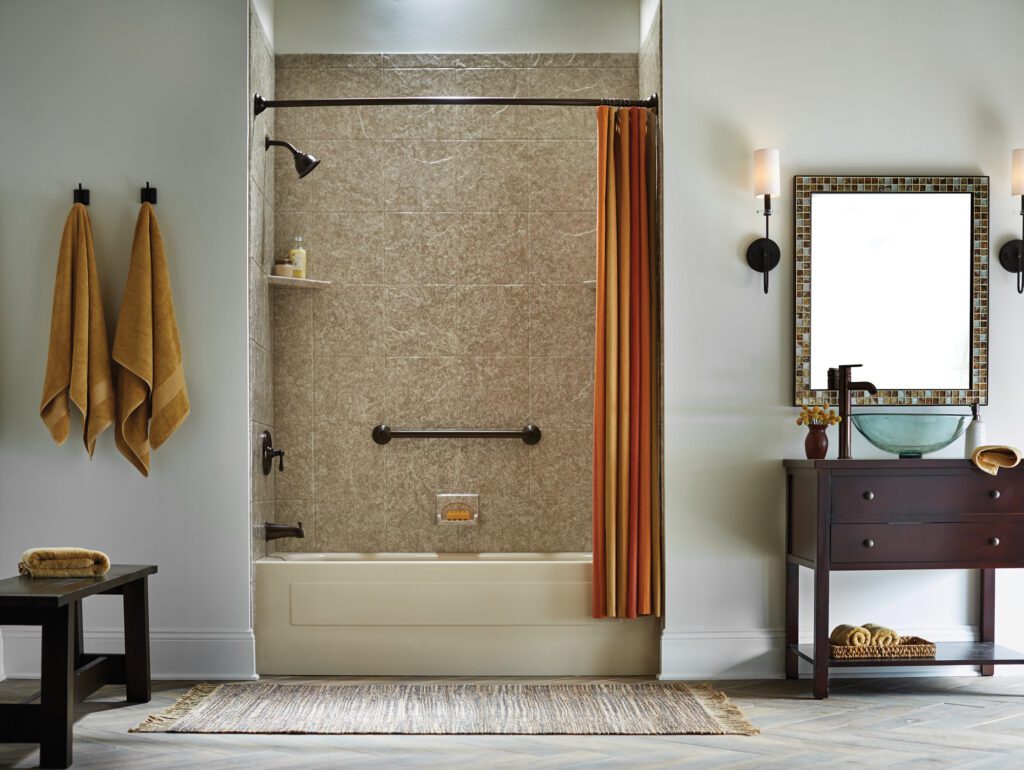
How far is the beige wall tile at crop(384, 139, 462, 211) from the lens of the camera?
4.22 metres

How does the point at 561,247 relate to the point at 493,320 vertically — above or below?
above

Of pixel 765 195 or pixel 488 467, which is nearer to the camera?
pixel 765 195

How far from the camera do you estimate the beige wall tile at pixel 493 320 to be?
4.21 metres

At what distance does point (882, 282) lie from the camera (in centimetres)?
364

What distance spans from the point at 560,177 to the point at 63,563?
93.8 inches

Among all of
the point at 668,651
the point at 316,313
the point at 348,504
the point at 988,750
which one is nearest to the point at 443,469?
the point at 348,504

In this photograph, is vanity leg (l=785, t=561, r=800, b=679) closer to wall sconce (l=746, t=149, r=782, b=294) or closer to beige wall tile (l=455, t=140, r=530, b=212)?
wall sconce (l=746, t=149, r=782, b=294)

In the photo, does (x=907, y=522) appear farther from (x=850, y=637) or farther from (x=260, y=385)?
(x=260, y=385)

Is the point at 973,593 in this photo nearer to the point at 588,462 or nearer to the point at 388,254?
the point at 588,462

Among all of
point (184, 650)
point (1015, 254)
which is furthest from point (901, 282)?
point (184, 650)

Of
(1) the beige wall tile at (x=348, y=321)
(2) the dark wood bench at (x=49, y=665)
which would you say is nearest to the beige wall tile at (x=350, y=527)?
(1) the beige wall tile at (x=348, y=321)

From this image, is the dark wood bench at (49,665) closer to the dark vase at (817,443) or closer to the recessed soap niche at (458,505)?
the recessed soap niche at (458,505)

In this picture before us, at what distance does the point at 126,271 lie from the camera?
3.54m

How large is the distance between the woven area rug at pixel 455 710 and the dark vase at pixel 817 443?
0.84 meters
